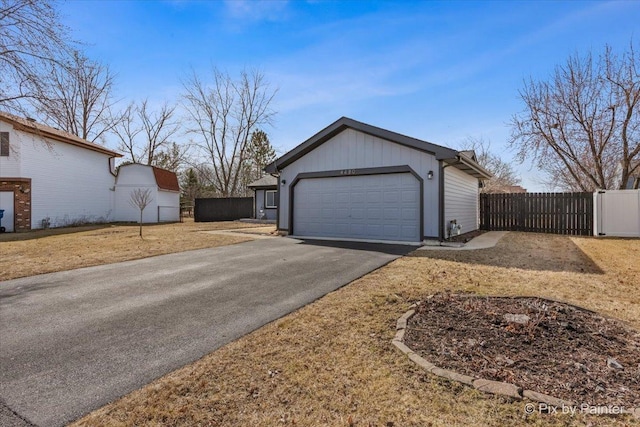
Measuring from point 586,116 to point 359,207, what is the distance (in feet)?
44.7

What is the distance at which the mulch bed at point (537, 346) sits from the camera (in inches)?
92.8

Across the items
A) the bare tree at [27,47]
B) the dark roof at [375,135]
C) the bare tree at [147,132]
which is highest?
the bare tree at [147,132]

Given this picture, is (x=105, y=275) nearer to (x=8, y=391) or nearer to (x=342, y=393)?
(x=8, y=391)

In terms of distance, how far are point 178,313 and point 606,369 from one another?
172 inches

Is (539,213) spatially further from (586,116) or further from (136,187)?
(136,187)

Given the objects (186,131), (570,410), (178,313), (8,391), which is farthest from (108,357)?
(186,131)

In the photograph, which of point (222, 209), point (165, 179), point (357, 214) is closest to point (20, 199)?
point (165, 179)

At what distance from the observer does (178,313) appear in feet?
13.7

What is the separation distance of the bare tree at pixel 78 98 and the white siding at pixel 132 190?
4.40 m

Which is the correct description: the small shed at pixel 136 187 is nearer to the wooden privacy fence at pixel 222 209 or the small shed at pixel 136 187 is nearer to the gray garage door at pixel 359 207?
the wooden privacy fence at pixel 222 209

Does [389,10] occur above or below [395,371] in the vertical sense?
above

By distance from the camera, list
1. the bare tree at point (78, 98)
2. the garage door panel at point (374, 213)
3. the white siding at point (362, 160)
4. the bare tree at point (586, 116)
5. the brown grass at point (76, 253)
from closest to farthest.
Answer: the brown grass at point (76, 253)
the bare tree at point (78, 98)
the white siding at point (362, 160)
the garage door panel at point (374, 213)
the bare tree at point (586, 116)

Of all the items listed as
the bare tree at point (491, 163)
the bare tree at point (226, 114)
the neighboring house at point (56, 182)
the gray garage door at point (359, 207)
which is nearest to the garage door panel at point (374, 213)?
the gray garage door at point (359, 207)

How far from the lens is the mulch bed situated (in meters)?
2.36
